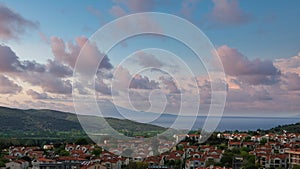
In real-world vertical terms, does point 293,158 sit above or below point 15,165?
above

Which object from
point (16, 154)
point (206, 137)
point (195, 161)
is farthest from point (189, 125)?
point (206, 137)

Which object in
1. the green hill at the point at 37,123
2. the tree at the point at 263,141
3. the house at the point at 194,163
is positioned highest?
the green hill at the point at 37,123

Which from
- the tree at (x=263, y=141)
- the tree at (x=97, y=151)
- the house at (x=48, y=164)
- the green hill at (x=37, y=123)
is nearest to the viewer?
the house at (x=48, y=164)

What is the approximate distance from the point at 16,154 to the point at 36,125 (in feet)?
73.0

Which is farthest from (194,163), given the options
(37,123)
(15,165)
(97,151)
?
(37,123)

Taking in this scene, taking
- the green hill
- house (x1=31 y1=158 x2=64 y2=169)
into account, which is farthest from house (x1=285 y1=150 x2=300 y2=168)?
the green hill

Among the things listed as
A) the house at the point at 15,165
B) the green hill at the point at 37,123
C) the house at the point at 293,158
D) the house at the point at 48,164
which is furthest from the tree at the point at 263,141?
the green hill at the point at 37,123

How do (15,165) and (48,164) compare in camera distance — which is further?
(15,165)

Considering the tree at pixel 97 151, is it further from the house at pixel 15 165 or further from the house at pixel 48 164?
the house at pixel 15 165

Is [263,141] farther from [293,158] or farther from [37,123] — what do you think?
[37,123]

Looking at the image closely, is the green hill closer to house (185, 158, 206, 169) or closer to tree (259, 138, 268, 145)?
tree (259, 138, 268, 145)

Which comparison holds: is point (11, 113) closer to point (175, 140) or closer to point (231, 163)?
point (175, 140)

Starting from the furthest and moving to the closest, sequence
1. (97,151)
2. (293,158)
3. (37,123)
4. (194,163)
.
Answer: (37,123) < (97,151) < (293,158) < (194,163)

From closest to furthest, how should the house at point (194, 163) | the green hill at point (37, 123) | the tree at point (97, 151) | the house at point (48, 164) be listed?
the house at point (48, 164) < the house at point (194, 163) < the tree at point (97, 151) < the green hill at point (37, 123)
